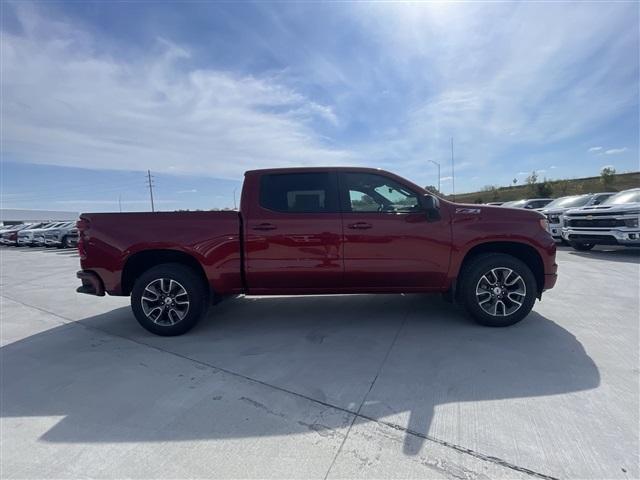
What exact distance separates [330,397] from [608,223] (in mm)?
10344

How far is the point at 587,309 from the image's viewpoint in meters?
4.80

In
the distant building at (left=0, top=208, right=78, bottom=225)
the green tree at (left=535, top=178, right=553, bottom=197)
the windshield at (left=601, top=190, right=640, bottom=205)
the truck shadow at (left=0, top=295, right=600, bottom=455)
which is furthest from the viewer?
the distant building at (left=0, top=208, right=78, bottom=225)

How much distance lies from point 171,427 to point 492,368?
2.66 meters

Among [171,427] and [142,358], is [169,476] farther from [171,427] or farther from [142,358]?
[142,358]

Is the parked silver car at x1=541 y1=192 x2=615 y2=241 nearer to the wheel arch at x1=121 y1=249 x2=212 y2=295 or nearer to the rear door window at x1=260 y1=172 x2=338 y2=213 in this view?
the rear door window at x1=260 y1=172 x2=338 y2=213

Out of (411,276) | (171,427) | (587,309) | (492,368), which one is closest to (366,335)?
(411,276)

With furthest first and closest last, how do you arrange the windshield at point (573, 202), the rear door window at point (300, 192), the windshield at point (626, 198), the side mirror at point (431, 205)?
the windshield at point (573, 202)
the windshield at point (626, 198)
the rear door window at point (300, 192)
the side mirror at point (431, 205)

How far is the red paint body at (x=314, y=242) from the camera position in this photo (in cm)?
407

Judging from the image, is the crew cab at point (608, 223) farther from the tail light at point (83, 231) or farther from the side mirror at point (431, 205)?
the tail light at point (83, 231)

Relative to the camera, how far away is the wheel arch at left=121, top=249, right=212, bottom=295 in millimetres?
4219

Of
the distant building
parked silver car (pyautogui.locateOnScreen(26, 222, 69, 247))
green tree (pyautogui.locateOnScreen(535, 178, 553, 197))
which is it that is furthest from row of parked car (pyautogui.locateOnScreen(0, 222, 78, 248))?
the distant building

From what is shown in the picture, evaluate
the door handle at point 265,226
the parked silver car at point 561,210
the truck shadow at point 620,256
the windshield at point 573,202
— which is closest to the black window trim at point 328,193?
the door handle at point 265,226

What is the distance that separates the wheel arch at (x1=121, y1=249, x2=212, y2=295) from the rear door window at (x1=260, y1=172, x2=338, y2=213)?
111 centimetres

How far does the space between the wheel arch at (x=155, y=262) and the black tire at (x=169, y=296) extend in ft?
0.24
